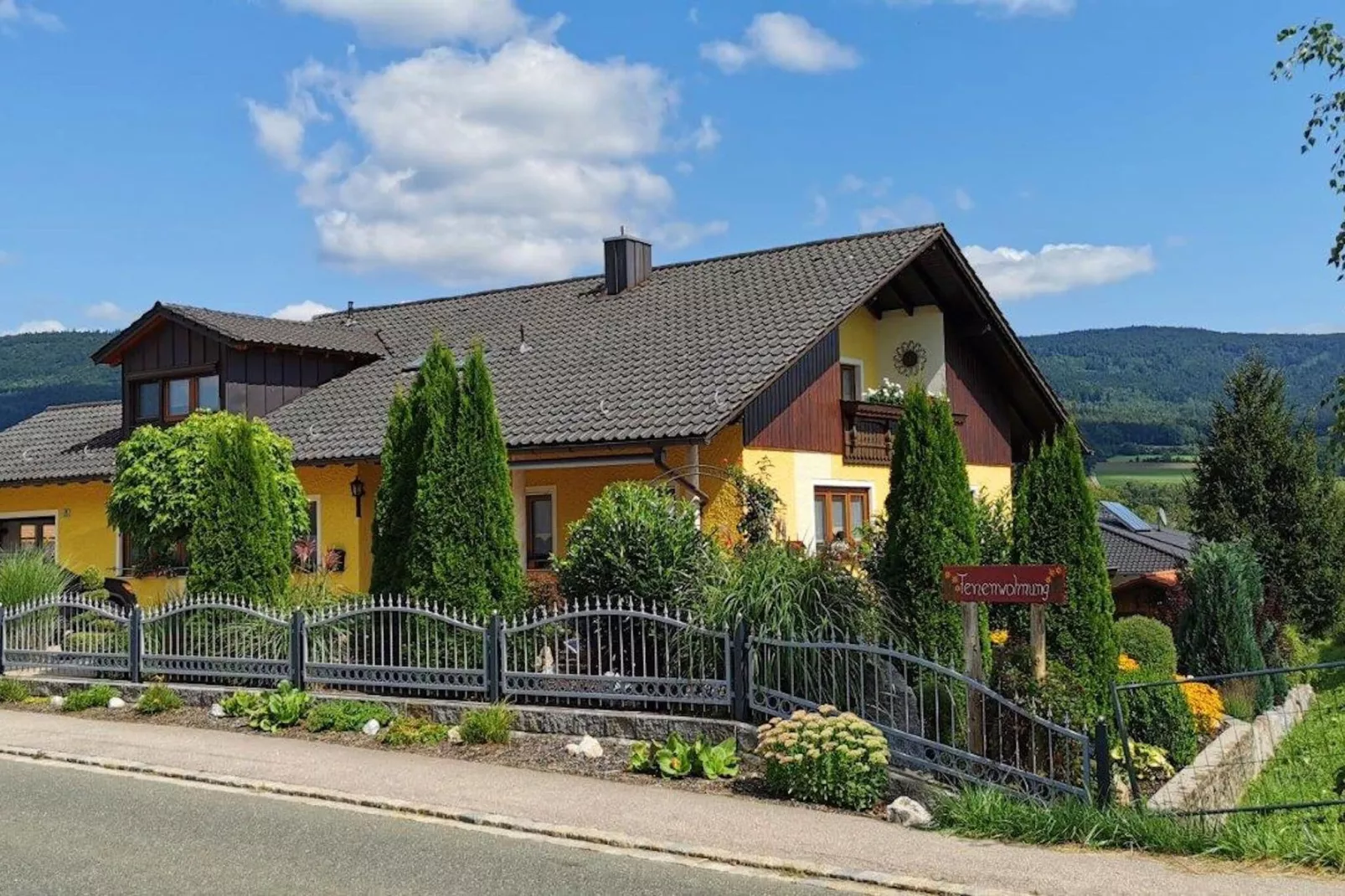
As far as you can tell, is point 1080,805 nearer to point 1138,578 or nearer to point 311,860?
point 311,860

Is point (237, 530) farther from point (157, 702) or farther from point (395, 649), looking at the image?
point (395, 649)

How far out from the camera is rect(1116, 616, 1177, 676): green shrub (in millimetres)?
15969

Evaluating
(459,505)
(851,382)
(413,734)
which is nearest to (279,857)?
(413,734)

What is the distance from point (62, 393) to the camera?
280 ft

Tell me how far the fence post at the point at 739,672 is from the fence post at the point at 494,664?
2.54 m

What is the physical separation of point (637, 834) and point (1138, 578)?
784 inches

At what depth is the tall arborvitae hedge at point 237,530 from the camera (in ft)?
48.4

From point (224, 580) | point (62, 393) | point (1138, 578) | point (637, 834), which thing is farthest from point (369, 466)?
point (62, 393)

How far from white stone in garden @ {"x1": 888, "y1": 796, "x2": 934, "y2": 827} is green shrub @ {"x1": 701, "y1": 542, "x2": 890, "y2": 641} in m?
1.89

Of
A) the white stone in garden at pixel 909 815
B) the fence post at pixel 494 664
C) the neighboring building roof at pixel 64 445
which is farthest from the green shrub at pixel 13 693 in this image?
the white stone in garden at pixel 909 815

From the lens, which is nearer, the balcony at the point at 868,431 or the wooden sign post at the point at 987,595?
the wooden sign post at the point at 987,595

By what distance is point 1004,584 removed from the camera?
31.7ft

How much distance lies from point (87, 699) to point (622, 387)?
327 inches

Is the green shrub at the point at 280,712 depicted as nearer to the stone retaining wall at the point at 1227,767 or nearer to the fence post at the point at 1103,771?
the fence post at the point at 1103,771
